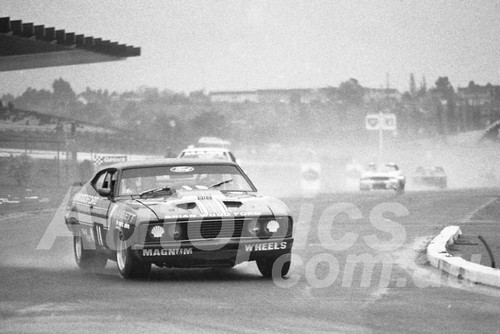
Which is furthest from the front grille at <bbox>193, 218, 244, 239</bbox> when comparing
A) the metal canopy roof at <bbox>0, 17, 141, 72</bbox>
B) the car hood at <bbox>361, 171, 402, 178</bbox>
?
the car hood at <bbox>361, 171, 402, 178</bbox>

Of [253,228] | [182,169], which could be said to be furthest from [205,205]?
[182,169]

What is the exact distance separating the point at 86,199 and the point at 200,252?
112 inches

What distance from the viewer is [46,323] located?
26.2 ft

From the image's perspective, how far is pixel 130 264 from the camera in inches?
452

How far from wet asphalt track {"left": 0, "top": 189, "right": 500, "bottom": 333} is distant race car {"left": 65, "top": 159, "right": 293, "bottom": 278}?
0.26 m

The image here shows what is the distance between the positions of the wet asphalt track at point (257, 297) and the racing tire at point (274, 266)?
0.14m

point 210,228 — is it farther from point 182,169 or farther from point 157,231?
point 182,169

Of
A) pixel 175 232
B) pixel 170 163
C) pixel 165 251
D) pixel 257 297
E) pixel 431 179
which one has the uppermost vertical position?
pixel 170 163

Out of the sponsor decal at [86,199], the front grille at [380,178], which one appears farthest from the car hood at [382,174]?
the sponsor decal at [86,199]

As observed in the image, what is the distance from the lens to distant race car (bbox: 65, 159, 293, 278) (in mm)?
11414

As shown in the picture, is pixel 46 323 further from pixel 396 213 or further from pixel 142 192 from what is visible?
pixel 396 213

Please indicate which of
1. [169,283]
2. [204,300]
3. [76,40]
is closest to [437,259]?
[169,283]

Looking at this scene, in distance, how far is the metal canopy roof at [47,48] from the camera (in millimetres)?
31078

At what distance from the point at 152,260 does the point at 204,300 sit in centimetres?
201
